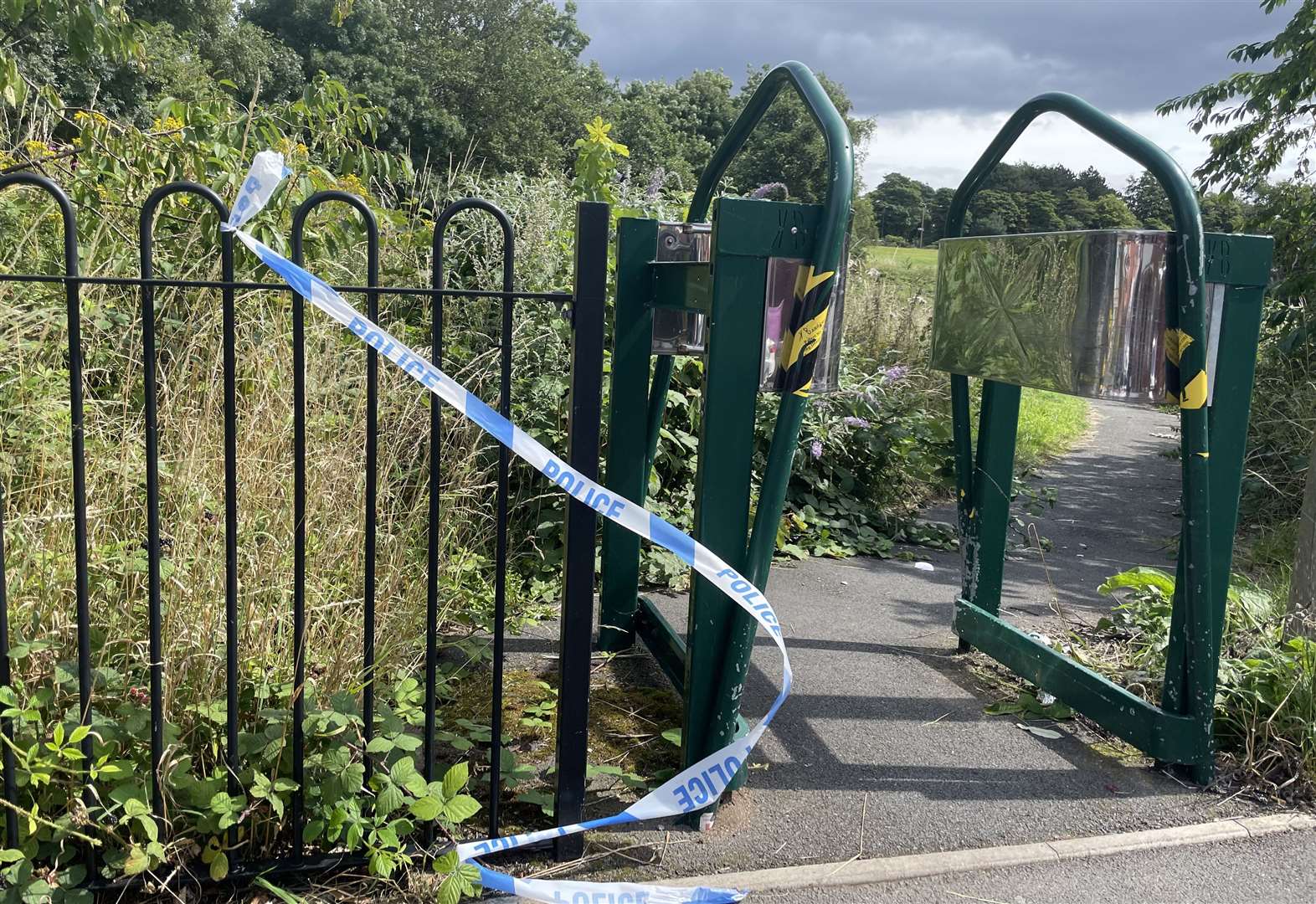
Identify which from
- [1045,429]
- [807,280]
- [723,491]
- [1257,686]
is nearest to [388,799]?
[723,491]

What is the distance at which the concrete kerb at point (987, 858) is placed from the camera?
95.4 inches

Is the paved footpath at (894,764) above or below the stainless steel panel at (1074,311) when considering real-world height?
below

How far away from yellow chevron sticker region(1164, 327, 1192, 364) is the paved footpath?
4.21 feet

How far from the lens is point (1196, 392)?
2717 mm

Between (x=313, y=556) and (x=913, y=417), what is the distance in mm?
4868

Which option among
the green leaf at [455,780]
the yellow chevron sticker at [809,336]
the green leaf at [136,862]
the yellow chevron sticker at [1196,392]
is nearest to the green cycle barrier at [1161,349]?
the yellow chevron sticker at [1196,392]

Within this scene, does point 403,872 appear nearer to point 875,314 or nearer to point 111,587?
point 111,587

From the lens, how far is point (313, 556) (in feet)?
9.20

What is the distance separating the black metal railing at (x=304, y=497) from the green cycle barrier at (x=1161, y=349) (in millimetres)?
1443

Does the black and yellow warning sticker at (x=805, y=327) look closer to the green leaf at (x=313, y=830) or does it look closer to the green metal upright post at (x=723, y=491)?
the green metal upright post at (x=723, y=491)

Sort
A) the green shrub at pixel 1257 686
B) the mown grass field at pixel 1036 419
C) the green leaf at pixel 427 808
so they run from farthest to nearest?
the mown grass field at pixel 1036 419 < the green shrub at pixel 1257 686 < the green leaf at pixel 427 808

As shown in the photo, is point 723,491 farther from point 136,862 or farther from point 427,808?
point 136,862

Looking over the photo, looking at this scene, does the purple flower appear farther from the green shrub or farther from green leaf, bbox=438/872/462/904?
green leaf, bbox=438/872/462/904

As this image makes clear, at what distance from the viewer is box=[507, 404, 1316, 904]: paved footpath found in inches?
103
